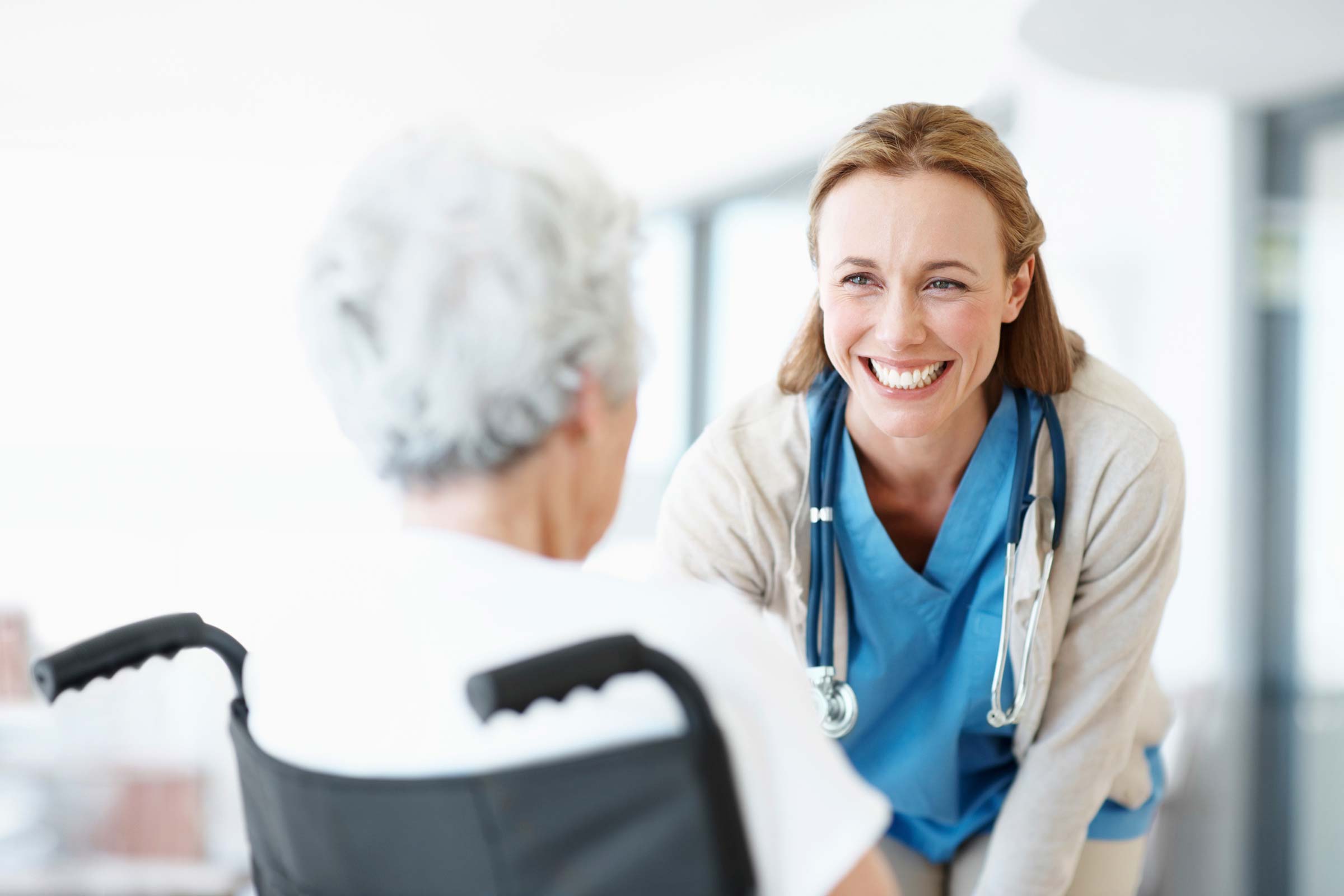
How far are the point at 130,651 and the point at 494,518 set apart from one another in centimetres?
31

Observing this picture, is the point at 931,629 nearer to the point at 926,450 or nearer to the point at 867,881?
the point at 926,450

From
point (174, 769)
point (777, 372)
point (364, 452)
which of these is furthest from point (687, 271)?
point (364, 452)

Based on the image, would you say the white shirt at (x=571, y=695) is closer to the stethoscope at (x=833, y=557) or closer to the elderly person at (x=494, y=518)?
the elderly person at (x=494, y=518)

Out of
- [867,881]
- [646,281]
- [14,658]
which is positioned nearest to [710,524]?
[646,281]

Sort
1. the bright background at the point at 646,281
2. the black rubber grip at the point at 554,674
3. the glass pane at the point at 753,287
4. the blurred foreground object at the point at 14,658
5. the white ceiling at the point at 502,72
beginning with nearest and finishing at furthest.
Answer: the black rubber grip at the point at 554,674 → the bright background at the point at 646,281 → the blurred foreground object at the point at 14,658 → the white ceiling at the point at 502,72 → the glass pane at the point at 753,287

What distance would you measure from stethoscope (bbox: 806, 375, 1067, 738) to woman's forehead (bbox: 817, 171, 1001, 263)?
0.70 feet

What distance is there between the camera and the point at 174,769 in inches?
108

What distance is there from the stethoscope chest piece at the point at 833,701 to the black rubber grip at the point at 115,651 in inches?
28.4

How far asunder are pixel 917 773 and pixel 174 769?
78.3 inches

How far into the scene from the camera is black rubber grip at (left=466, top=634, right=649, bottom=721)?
0.64m

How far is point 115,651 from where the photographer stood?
868mm

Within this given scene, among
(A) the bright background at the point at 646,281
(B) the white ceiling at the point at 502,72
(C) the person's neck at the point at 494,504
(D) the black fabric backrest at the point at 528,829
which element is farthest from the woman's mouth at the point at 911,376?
(B) the white ceiling at the point at 502,72

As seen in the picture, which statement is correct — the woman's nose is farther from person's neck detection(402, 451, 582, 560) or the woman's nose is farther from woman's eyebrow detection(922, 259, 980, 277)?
person's neck detection(402, 451, 582, 560)

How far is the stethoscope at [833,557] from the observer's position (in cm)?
133
